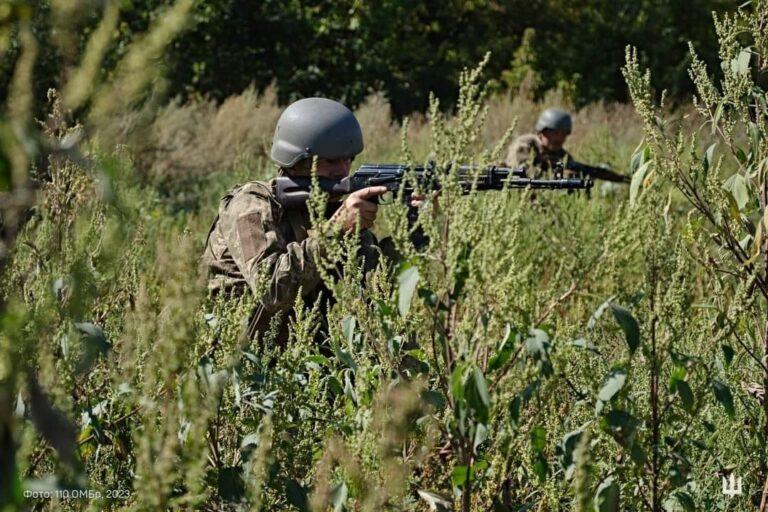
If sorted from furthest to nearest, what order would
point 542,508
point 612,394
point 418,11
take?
point 418,11, point 542,508, point 612,394

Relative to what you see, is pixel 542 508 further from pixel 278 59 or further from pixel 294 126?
pixel 278 59

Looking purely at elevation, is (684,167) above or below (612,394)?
above

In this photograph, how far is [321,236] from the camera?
2549 millimetres

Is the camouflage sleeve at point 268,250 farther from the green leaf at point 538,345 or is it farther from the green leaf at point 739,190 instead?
the green leaf at point 538,345

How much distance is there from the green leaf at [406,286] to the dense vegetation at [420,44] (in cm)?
1218

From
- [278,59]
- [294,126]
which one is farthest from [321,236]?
[278,59]

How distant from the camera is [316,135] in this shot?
165 inches

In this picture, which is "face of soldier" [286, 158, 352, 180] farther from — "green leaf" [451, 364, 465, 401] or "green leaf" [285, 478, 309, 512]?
"green leaf" [451, 364, 465, 401]

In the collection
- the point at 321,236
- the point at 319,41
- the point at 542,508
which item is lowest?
the point at 542,508

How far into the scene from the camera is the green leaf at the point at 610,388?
7.55 ft

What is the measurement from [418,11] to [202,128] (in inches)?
279

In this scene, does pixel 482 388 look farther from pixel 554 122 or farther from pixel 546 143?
pixel 554 122

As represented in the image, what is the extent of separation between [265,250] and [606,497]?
184 cm

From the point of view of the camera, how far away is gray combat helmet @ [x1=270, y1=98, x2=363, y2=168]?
419cm
